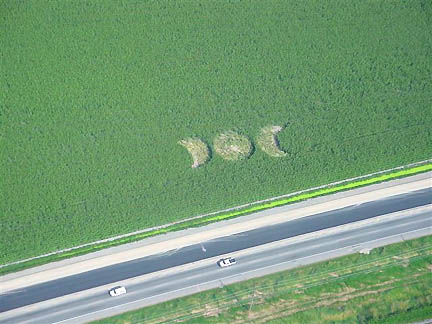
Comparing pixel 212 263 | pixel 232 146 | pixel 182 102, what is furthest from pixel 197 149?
pixel 212 263

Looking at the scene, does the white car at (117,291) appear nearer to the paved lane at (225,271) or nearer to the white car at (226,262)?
the paved lane at (225,271)

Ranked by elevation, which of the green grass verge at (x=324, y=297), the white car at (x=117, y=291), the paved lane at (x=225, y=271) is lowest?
the green grass verge at (x=324, y=297)

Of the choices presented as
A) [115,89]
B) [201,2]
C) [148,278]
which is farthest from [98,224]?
[201,2]

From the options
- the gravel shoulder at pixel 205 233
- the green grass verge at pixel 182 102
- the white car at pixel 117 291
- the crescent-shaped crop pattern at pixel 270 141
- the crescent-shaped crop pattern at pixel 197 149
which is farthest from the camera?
the crescent-shaped crop pattern at pixel 270 141

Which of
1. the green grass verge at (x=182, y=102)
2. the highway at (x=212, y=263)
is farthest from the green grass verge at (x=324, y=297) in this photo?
the green grass verge at (x=182, y=102)

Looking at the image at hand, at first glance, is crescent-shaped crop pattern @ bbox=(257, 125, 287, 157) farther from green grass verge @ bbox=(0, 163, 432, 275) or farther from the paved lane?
the paved lane

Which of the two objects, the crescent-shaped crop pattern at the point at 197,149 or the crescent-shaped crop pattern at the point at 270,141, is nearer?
the crescent-shaped crop pattern at the point at 197,149

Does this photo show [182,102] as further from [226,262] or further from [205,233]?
[226,262]
